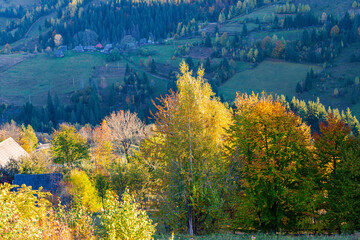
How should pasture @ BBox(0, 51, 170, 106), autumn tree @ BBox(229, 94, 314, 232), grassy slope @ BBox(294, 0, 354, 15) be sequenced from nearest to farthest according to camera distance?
1. autumn tree @ BBox(229, 94, 314, 232)
2. pasture @ BBox(0, 51, 170, 106)
3. grassy slope @ BBox(294, 0, 354, 15)

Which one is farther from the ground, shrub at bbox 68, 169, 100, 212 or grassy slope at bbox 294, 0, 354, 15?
grassy slope at bbox 294, 0, 354, 15

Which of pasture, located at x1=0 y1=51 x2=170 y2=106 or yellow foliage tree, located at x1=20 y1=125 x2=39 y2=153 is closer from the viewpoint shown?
yellow foliage tree, located at x1=20 y1=125 x2=39 y2=153

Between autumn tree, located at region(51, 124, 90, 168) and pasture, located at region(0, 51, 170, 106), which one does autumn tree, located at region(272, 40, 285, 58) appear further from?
autumn tree, located at region(51, 124, 90, 168)

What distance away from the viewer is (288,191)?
75.5 ft

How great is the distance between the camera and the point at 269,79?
134 metres

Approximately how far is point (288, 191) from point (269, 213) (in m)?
2.30

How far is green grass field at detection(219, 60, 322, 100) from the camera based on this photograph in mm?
126250

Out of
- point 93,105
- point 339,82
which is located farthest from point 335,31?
point 93,105

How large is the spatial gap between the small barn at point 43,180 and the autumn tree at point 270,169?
21856 mm

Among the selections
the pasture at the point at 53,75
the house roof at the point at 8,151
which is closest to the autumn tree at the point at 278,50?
the pasture at the point at 53,75

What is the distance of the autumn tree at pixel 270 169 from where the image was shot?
74.4 ft

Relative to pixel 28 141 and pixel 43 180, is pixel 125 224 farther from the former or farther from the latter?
pixel 28 141

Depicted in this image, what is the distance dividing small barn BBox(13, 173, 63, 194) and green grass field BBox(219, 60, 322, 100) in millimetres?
91778

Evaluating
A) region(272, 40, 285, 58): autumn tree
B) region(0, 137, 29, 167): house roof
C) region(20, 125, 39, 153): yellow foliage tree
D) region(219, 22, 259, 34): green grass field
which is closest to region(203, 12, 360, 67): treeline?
region(272, 40, 285, 58): autumn tree
